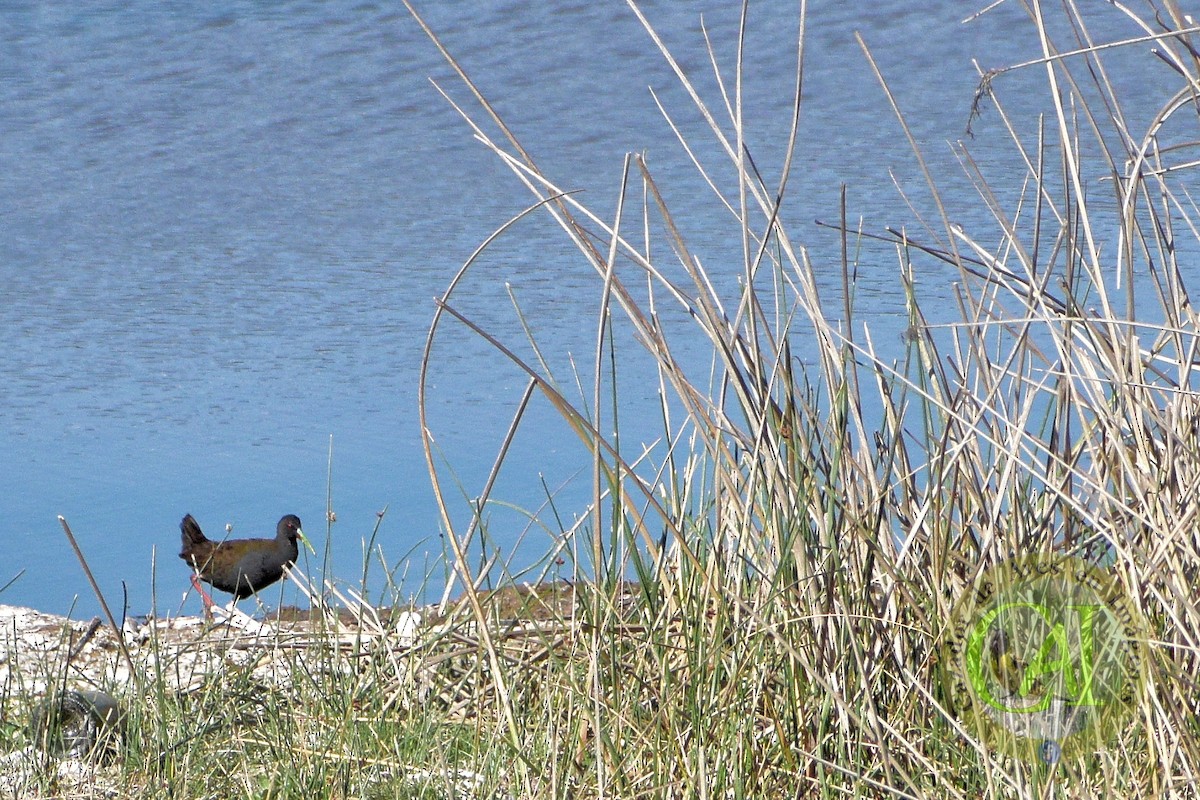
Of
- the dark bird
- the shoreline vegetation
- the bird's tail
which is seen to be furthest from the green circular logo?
the bird's tail

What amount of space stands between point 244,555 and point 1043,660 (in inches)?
86.5

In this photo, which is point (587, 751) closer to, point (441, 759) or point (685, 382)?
point (441, 759)

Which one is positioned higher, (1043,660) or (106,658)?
(1043,660)

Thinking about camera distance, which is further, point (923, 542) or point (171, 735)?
point (171, 735)

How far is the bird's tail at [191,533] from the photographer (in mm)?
3330

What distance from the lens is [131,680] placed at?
1980 mm

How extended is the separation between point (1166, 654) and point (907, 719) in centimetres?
28

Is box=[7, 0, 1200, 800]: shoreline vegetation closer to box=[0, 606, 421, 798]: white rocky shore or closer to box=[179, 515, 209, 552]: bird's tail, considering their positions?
box=[0, 606, 421, 798]: white rocky shore

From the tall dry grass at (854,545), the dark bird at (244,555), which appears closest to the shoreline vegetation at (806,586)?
the tall dry grass at (854,545)

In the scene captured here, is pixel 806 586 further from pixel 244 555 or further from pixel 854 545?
pixel 244 555

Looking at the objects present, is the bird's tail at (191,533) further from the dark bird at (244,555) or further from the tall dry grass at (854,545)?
the tall dry grass at (854,545)

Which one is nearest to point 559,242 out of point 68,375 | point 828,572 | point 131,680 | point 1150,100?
point 68,375

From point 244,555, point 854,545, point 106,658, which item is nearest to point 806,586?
point 854,545

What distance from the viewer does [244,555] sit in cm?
339
